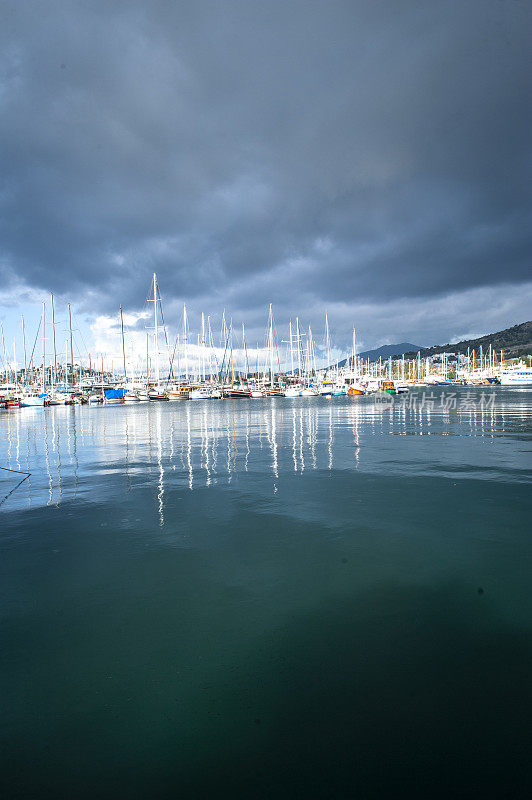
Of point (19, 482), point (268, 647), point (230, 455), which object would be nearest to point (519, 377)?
point (230, 455)

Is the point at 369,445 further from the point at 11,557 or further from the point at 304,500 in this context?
the point at 11,557

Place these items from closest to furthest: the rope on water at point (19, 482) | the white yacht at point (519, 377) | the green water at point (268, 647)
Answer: the green water at point (268, 647) < the rope on water at point (19, 482) < the white yacht at point (519, 377)

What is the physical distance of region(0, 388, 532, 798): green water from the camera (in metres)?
3.70

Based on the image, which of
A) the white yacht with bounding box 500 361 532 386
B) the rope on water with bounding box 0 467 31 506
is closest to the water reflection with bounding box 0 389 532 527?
the rope on water with bounding box 0 467 31 506

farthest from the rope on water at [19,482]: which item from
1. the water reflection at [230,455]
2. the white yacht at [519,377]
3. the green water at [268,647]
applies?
the white yacht at [519,377]

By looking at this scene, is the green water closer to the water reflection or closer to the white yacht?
the water reflection

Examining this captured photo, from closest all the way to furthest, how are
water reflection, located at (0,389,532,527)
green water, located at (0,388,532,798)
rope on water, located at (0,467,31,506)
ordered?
green water, located at (0,388,532,798)
rope on water, located at (0,467,31,506)
water reflection, located at (0,389,532,527)

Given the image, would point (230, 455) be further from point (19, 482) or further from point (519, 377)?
point (519, 377)

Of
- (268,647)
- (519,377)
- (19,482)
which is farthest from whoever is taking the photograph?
(519,377)

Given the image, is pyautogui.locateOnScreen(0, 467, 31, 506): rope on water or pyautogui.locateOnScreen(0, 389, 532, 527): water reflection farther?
pyautogui.locateOnScreen(0, 389, 532, 527): water reflection

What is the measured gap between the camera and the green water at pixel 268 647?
3.70m

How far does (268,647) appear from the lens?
5289 millimetres

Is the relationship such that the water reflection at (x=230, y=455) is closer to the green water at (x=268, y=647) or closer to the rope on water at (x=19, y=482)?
the rope on water at (x=19, y=482)

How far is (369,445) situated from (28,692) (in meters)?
20.2
